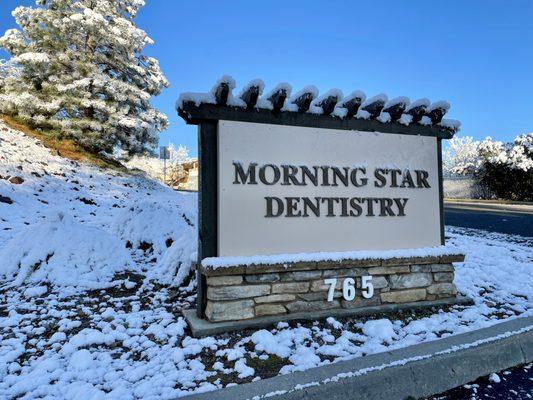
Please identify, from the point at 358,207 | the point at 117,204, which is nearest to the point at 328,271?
the point at 358,207

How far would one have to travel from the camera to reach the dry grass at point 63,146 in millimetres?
13981

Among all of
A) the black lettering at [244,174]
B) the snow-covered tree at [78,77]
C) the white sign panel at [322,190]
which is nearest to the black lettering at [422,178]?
the white sign panel at [322,190]

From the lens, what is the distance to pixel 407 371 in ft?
9.66

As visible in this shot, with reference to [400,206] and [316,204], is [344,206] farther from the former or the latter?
[400,206]

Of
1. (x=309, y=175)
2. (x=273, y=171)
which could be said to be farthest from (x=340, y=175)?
(x=273, y=171)

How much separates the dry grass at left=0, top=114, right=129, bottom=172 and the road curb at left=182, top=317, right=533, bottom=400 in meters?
13.5

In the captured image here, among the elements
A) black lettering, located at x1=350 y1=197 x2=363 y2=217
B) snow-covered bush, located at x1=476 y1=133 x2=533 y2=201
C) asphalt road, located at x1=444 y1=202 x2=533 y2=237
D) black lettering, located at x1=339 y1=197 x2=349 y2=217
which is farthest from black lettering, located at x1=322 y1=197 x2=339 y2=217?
snow-covered bush, located at x1=476 y1=133 x2=533 y2=201

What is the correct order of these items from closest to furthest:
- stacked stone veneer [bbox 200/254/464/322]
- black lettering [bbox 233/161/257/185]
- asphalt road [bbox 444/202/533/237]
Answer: stacked stone veneer [bbox 200/254/464/322] → black lettering [bbox 233/161/257/185] → asphalt road [bbox 444/202/533/237]

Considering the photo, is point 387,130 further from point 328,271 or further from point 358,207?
point 328,271

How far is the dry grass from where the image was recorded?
14.0 metres

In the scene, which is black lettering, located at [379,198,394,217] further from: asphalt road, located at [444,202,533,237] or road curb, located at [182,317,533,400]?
asphalt road, located at [444,202,533,237]

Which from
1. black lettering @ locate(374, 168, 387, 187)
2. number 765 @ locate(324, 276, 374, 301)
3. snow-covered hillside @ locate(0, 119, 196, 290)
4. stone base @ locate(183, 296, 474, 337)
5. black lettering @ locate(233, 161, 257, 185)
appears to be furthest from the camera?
snow-covered hillside @ locate(0, 119, 196, 290)

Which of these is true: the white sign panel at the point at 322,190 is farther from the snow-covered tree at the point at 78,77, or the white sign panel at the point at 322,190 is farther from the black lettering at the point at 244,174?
the snow-covered tree at the point at 78,77

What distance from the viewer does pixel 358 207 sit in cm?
452
